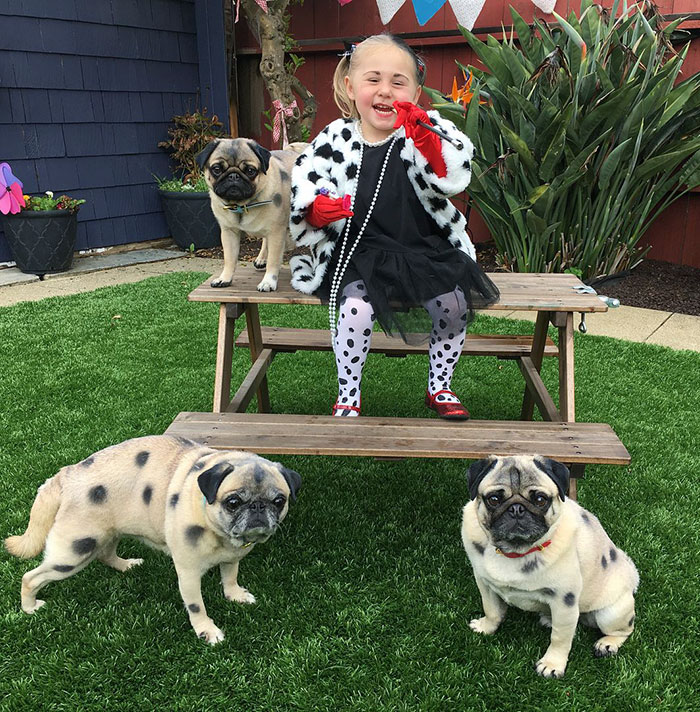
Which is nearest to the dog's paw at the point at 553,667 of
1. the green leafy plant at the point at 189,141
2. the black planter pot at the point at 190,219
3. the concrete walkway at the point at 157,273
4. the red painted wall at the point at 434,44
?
the concrete walkway at the point at 157,273

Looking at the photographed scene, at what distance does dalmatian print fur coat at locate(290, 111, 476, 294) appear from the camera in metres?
3.12

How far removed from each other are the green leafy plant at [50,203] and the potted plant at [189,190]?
119 centimetres

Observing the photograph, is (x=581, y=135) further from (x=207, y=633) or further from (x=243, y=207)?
(x=207, y=633)

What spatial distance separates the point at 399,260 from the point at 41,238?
5.26 metres

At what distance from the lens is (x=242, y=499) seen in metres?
2.04

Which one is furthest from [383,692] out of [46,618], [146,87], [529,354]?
[146,87]

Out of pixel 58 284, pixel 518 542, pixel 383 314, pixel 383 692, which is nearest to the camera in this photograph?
pixel 518 542

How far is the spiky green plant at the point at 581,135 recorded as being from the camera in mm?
5500

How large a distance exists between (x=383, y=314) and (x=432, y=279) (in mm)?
279

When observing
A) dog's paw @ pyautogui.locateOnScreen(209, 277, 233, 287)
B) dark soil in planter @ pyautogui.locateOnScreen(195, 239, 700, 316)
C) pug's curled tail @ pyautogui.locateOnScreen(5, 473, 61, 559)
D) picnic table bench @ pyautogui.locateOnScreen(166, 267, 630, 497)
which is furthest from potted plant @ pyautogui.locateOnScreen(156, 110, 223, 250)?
pug's curled tail @ pyautogui.locateOnScreen(5, 473, 61, 559)

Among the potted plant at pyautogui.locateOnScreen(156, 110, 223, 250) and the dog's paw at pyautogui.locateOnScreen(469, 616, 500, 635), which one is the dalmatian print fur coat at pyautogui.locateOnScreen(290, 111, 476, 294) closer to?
the dog's paw at pyautogui.locateOnScreen(469, 616, 500, 635)

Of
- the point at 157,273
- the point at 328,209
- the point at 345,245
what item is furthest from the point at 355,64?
the point at 157,273

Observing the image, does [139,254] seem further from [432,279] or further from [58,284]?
[432,279]

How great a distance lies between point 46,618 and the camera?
2395 millimetres
